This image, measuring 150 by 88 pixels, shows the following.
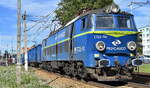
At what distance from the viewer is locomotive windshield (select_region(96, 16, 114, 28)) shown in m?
14.8

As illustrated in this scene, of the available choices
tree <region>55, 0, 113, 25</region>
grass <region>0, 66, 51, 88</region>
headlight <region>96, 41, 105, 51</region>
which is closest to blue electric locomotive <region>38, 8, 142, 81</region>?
headlight <region>96, 41, 105, 51</region>

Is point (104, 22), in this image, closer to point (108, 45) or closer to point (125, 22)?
point (125, 22)

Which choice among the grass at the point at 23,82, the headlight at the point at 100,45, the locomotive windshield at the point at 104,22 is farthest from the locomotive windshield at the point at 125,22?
the grass at the point at 23,82

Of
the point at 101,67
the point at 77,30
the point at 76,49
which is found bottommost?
the point at 101,67

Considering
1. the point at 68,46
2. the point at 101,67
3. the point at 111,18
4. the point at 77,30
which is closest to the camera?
the point at 101,67

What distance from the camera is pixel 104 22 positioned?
49.0 ft

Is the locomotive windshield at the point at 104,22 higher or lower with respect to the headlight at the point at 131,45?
higher

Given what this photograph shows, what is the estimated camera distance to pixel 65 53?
64.4ft

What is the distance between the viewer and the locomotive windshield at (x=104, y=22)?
14844 mm

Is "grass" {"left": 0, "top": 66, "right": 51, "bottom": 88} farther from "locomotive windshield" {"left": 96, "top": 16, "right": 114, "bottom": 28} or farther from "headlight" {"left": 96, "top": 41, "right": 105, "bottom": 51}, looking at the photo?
"locomotive windshield" {"left": 96, "top": 16, "right": 114, "bottom": 28}

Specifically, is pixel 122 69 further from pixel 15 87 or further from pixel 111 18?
pixel 15 87

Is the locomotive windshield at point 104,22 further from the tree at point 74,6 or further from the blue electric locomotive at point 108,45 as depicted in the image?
the tree at point 74,6

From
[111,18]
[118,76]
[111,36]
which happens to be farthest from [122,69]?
[111,18]

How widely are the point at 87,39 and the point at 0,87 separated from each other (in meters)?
4.80
